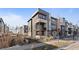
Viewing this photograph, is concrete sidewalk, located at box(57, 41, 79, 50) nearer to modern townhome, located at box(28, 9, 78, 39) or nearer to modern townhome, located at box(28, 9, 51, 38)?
modern townhome, located at box(28, 9, 78, 39)

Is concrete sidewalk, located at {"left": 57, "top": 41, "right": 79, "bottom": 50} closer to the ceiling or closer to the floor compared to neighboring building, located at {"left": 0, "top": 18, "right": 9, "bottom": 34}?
closer to the floor

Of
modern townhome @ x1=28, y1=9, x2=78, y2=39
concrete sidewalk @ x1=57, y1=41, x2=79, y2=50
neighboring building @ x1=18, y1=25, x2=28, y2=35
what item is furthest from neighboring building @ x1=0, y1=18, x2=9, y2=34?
concrete sidewalk @ x1=57, y1=41, x2=79, y2=50

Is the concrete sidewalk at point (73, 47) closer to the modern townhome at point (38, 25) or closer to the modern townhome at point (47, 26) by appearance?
the modern townhome at point (47, 26)

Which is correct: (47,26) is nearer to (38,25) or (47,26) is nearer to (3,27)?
(38,25)

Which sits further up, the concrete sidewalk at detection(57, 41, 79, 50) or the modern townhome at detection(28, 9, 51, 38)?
the modern townhome at detection(28, 9, 51, 38)

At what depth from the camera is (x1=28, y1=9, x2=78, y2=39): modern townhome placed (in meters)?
3.78

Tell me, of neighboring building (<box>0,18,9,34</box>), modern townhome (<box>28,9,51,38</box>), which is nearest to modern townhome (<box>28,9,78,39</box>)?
modern townhome (<box>28,9,51,38</box>)

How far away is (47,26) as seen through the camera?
3.84 m

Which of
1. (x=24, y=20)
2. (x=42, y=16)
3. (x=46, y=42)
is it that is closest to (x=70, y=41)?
(x=46, y=42)

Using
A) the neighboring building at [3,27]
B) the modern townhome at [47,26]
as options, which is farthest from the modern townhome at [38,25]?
the neighboring building at [3,27]

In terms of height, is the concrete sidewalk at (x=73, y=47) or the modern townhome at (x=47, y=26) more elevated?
the modern townhome at (x=47, y=26)

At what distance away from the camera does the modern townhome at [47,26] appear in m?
3.78

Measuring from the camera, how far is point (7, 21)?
3.76 m

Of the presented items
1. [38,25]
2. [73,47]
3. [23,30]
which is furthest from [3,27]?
[73,47]
